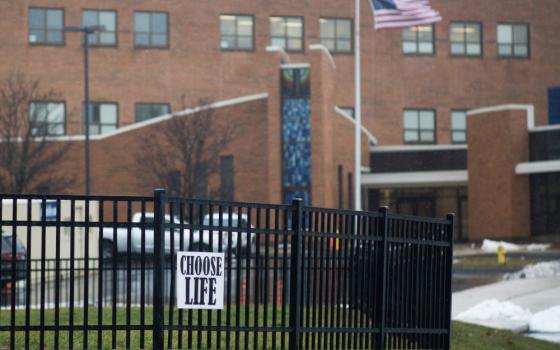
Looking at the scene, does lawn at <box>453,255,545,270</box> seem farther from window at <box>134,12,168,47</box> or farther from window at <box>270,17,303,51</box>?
window at <box>134,12,168,47</box>

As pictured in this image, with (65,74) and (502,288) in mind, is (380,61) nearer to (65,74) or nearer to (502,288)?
(65,74)

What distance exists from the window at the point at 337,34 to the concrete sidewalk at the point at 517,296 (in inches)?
1463

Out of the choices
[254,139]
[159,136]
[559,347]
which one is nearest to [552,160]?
[254,139]

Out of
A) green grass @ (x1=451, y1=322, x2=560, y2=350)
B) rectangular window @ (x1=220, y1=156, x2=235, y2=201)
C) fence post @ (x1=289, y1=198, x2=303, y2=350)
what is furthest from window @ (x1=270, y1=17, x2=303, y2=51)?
fence post @ (x1=289, y1=198, x2=303, y2=350)

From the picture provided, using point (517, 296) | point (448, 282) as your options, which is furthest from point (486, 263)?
point (448, 282)

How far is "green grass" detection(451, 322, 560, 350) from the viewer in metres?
13.6

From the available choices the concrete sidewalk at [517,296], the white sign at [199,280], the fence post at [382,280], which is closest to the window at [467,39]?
the concrete sidewalk at [517,296]

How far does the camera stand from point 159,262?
7.61 metres

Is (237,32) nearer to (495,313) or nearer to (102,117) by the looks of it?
(102,117)

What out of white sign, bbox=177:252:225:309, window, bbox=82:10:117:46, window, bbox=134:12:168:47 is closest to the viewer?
white sign, bbox=177:252:225:309

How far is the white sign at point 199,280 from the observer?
7855 millimetres

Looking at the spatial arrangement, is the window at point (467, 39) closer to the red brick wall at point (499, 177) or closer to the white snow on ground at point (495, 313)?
the red brick wall at point (499, 177)

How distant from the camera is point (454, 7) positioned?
212ft

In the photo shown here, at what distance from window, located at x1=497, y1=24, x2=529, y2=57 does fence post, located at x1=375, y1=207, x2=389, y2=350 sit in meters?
57.7
